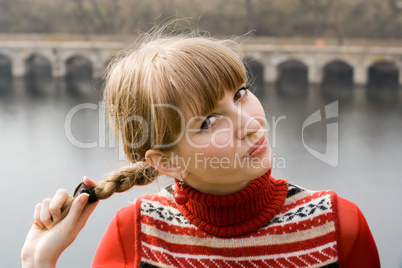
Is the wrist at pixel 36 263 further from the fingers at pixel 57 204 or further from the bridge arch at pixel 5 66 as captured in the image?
the bridge arch at pixel 5 66

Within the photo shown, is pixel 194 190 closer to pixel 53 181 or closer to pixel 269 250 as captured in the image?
pixel 269 250

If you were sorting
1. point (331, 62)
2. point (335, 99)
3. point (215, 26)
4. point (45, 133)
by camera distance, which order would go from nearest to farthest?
point (45, 133), point (335, 99), point (331, 62), point (215, 26)

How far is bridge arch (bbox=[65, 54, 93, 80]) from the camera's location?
13109mm

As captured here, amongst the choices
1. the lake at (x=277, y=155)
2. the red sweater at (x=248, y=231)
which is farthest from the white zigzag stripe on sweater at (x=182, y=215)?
the lake at (x=277, y=155)

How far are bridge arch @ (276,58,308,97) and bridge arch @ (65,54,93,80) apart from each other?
14.4ft

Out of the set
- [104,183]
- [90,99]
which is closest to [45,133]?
[90,99]

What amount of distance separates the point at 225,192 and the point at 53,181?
18.0 ft

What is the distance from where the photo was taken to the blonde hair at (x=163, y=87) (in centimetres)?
66

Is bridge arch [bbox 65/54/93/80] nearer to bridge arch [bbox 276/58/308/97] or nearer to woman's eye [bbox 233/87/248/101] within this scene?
bridge arch [bbox 276/58/308/97]

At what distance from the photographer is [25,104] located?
967 cm

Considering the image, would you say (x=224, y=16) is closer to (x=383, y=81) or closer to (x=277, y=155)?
(x=383, y=81)

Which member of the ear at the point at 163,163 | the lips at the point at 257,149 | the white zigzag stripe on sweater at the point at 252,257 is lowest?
the white zigzag stripe on sweater at the point at 252,257

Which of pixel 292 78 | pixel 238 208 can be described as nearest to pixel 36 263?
pixel 238 208

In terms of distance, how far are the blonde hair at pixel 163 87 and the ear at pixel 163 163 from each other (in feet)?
0.04
